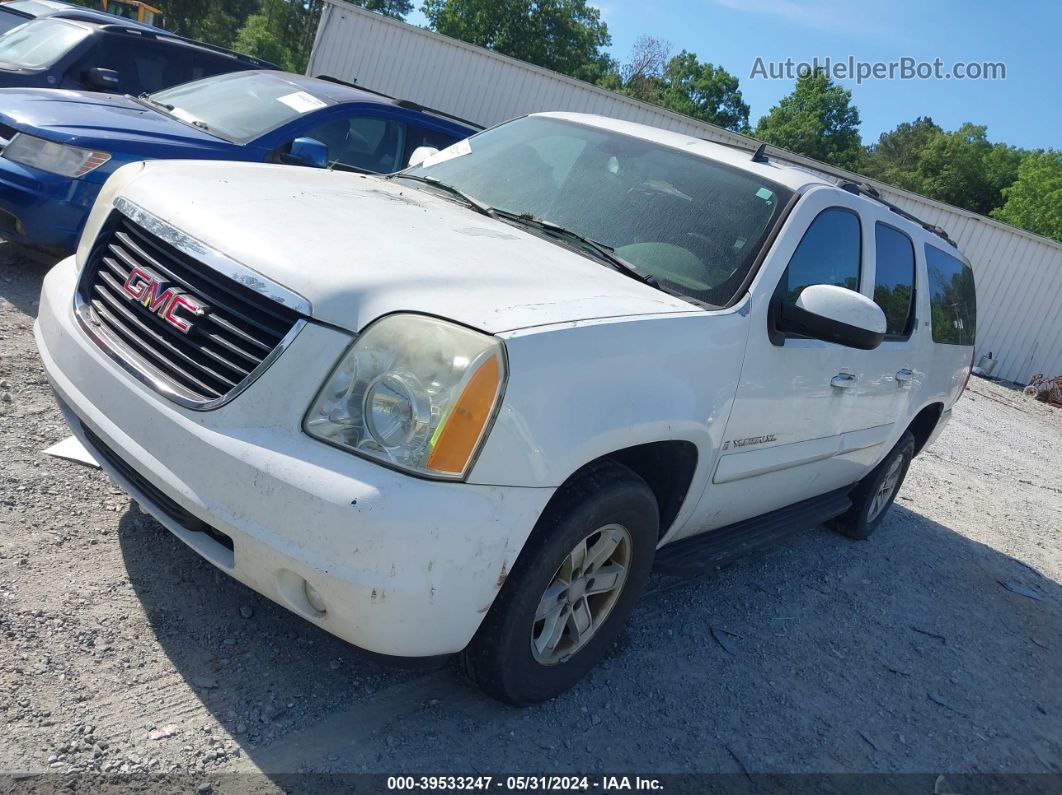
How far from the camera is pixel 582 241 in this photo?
11.0 feet

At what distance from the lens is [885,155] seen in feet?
279

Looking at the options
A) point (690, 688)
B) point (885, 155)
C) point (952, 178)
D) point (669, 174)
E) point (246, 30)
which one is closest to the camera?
point (690, 688)

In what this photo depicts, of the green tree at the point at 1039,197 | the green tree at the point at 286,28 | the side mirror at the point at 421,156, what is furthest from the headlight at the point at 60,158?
the green tree at the point at 1039,197

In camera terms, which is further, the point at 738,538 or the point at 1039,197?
the point at 1039,197

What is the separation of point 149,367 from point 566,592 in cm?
141

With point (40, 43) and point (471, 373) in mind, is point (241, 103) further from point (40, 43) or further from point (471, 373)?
point (471, 373)

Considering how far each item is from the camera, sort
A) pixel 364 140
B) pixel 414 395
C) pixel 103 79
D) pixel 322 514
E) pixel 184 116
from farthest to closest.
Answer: pixel 103 79, pixel 364 140, pixel 184 116, pixel 414 395, pixel 322 514

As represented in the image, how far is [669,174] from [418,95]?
60.5 feet

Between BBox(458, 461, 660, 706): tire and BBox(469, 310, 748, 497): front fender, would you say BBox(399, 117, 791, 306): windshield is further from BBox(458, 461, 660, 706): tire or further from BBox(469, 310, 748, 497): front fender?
BBox(458, 461, 660, 706): tire

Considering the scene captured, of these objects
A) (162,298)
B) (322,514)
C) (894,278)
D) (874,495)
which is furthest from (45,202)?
(874,495)

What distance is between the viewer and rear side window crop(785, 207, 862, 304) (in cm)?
350

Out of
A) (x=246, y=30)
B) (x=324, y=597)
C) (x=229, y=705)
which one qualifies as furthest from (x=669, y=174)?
(x=246, y=30)

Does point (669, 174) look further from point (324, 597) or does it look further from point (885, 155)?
point (885, 155)

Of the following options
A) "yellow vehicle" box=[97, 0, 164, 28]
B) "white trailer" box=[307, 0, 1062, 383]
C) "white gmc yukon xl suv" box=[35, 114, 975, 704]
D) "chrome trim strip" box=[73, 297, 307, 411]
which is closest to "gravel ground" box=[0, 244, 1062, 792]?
"white gmc yukon xl suv" box=[35, 114, 975, 704]
